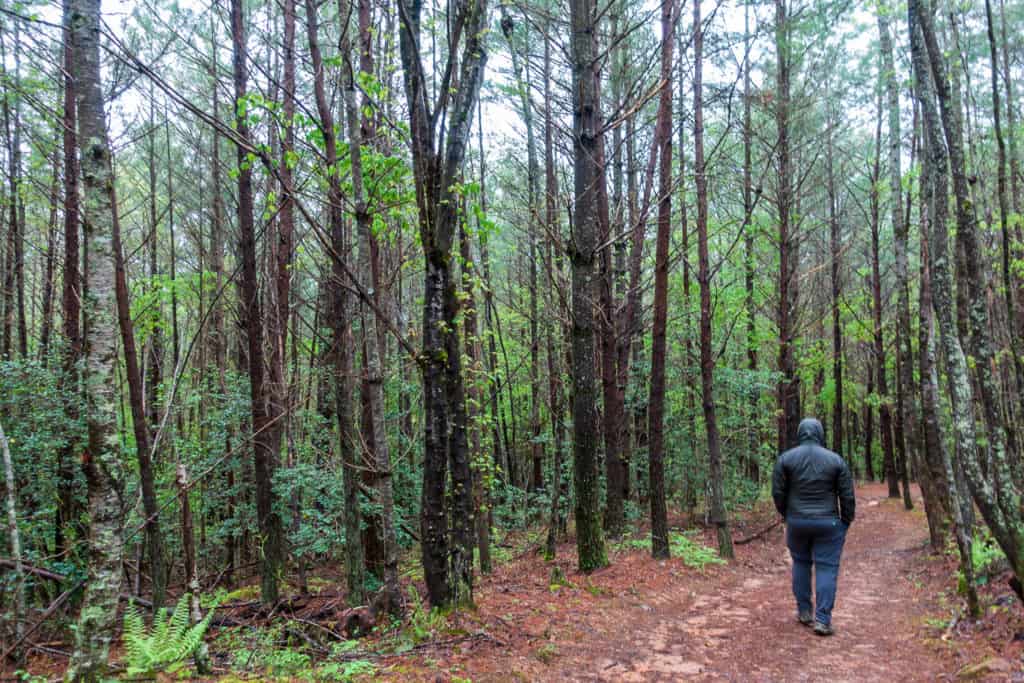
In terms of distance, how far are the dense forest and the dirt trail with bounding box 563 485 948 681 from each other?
1.03 metres

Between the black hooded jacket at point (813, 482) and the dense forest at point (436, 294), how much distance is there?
96 cm

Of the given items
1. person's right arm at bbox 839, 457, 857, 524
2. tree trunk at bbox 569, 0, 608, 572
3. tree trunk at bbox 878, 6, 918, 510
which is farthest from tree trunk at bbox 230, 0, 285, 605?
tree trunk at bbox 878, 6, 918, 510

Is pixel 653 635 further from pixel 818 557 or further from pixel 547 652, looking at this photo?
pixel 818 557

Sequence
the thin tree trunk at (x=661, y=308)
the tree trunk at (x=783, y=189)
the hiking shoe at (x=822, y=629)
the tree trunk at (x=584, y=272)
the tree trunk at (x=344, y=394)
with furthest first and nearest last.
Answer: the tree trunk at (x=783, y=189), the thin tree trunk at (x=661, y=308), the tree trunk at (x=584, y=272), the tree trunk at (x=344, y=394), the hiking shoe at (x=822, y=629)

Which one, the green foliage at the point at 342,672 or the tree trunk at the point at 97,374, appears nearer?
the tree trunk at the point at 97,374

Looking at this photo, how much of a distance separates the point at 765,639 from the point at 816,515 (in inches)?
48.8

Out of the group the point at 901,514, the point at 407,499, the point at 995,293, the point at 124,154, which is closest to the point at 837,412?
the point at 901,514

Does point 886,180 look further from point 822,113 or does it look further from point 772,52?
point 772,52

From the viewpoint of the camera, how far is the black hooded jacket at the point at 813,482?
578 centimetres

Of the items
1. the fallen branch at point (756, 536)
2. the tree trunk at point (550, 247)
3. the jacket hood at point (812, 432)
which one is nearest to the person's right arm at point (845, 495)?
the jacket hood at point (812, 432)

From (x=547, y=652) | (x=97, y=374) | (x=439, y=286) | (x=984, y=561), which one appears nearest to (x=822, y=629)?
(x=547, y=652)

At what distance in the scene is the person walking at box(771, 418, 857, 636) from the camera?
18.6ft

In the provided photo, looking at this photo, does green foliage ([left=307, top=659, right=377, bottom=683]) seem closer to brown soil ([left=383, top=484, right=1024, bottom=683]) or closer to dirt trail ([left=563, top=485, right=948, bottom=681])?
brown soil ([left=383, top=484, right=1024, bottom=683])

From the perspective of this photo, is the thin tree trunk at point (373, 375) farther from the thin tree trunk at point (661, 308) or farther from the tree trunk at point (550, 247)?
the thin tree trunk at point (661, 308)
